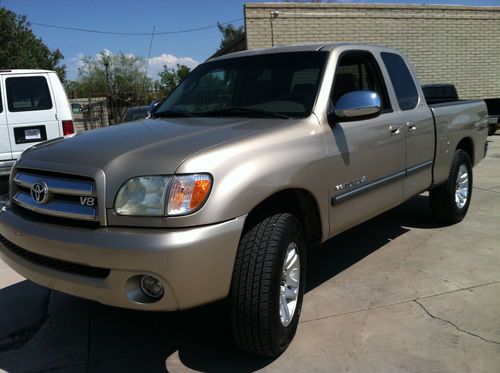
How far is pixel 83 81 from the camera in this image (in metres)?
38.8

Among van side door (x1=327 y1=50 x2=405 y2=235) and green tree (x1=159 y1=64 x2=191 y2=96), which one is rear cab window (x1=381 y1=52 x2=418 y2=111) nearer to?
van side door (x1=327 y1=50 x2=405 y2=235)

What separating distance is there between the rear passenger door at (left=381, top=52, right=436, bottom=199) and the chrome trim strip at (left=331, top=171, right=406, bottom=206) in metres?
0.23

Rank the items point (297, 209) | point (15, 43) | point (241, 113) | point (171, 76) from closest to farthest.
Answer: point (297, 209) → point (241, 113) → point (15, 43) → point (171, 76)

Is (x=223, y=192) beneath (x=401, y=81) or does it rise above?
beneath

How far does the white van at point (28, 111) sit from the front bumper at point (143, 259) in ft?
19.4

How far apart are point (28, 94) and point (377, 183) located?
21.1 feet

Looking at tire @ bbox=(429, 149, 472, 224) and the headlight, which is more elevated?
the headlight

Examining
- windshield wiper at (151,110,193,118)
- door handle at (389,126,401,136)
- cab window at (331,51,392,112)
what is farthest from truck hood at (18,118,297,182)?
door handle at (389,126,401,136)

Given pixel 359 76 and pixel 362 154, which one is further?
pixel 359 76

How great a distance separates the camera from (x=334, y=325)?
3520mm

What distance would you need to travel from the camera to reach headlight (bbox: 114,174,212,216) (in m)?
2.59

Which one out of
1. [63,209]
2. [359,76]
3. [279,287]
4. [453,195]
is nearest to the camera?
[63,209]

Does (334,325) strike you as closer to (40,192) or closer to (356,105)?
(356,105)

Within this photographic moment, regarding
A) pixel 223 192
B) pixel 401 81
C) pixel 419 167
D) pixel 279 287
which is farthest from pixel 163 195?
pixel 401 81
